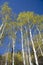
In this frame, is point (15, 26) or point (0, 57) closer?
point (15, 26)

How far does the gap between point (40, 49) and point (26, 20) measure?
3.23 metres

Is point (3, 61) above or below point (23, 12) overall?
below

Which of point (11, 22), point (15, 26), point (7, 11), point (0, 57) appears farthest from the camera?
point (0, 57)

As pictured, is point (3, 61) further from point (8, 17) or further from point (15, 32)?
point (8, 17)

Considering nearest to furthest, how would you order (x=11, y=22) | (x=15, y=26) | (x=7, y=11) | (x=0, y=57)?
(x=7, y=11)
(x=11, y=22)
(x=15, y=26)
(x=0, y=57)

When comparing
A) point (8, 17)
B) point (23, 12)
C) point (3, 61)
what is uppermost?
point (23, 12)

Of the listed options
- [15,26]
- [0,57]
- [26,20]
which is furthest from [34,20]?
[0,57]

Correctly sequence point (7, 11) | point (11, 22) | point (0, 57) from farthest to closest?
point (0, 57) < point (11, 22) < point (7, 11)

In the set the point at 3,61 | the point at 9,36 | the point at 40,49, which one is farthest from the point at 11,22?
the point at 3,61

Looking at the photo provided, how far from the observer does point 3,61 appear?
22047 millimetres

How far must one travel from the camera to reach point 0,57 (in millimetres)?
21828

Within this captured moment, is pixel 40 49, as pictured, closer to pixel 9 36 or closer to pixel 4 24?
pixel 9 36

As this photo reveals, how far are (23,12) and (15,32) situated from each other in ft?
7.72

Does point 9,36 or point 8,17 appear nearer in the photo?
point 8,17
